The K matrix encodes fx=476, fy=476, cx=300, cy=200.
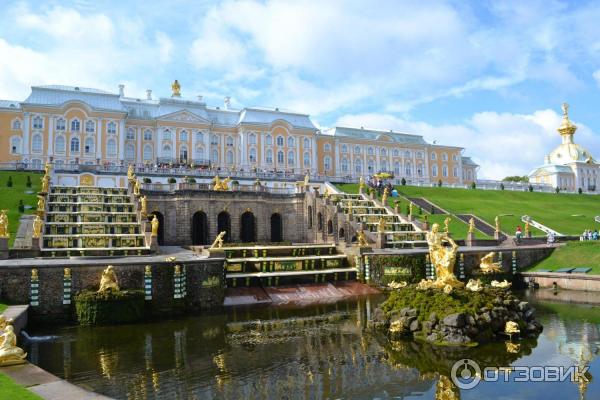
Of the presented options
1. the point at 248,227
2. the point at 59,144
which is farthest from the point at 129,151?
the point at 248,227

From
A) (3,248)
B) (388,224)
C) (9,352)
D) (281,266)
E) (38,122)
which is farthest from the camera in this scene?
(38,122)

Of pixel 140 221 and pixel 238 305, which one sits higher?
pixel 140 221

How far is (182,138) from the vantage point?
7512 cm

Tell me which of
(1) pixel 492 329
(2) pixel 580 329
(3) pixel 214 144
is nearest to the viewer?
(1) pixel 492 329

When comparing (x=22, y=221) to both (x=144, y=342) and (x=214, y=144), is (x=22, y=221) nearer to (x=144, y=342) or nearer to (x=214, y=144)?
(x=144, y=342)

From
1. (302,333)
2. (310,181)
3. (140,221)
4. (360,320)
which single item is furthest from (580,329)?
(310,181)

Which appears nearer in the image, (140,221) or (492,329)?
(492,329)

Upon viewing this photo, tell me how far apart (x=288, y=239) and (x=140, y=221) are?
15.6 meters

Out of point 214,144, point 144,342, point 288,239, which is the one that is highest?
point 214,144

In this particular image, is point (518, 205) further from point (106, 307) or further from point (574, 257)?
point (106, 307)

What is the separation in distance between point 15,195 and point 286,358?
122ft

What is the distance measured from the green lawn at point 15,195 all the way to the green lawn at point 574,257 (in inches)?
1385

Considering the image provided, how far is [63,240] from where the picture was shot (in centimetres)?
2966

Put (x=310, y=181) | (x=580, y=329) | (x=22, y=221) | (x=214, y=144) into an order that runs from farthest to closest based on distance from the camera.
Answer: (x=214, y=144) → (x=310, y=181) → (x=22, y=221) → (x=580, y=329)
